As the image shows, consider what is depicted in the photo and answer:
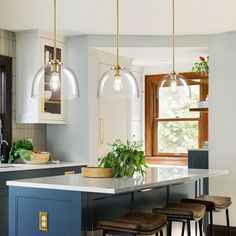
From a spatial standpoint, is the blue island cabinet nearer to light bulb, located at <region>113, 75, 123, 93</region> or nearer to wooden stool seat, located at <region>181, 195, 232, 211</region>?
light bulb, located at <region>113, 75, 123, 93</region>

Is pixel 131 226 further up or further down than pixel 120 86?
further down

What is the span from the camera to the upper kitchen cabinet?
5.92 metres

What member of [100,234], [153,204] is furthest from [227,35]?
[100,234]

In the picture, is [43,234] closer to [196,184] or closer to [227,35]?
[196,184]

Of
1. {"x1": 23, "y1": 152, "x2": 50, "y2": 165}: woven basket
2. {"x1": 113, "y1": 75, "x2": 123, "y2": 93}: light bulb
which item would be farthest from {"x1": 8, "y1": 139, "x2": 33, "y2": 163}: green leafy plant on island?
{"x1": 113, "y1": 75, "x2": 123, "y2": 93}: light bulb

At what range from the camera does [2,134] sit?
590 cm

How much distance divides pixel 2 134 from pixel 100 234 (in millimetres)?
2747

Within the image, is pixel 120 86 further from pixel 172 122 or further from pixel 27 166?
pixel 172 122

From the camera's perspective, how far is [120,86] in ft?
14.1

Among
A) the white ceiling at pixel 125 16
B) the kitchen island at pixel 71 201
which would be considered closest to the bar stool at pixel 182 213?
the kitchen island at pixel 71 201

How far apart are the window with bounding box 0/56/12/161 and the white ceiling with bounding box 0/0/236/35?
462mm

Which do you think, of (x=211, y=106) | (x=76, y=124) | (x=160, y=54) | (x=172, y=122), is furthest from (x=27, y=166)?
(x=172, y=122)

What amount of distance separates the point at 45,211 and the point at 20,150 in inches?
91.7

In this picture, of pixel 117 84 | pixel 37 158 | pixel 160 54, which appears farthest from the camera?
pixel 160 54
